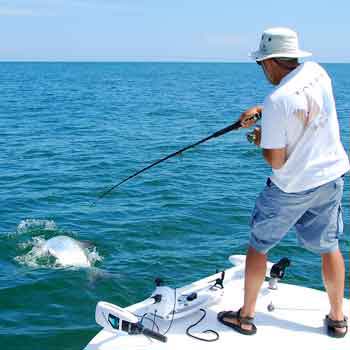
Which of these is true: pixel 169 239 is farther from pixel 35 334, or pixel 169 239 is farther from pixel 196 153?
pixel 196 153

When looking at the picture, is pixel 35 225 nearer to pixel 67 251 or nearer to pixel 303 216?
pixel 67 251

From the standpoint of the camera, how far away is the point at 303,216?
13.7 ft

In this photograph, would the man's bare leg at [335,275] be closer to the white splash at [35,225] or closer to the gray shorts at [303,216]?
the gray shorts at [303,216]

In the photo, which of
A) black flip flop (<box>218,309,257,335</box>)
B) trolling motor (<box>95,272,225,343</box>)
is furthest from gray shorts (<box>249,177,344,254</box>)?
trolling motor (<box>95,272,225,343</box>)

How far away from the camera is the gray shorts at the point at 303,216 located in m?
4.00

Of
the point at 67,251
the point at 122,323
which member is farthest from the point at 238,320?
the point at 67,251

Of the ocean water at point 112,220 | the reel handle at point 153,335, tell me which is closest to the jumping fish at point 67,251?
the ocean water at point 112,220

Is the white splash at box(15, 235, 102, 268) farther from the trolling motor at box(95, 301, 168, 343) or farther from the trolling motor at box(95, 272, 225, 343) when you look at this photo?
the trolling motor at box(95, 301, 168, 343)

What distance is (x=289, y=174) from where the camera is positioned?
3902 millimetres

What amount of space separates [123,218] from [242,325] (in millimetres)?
6456
